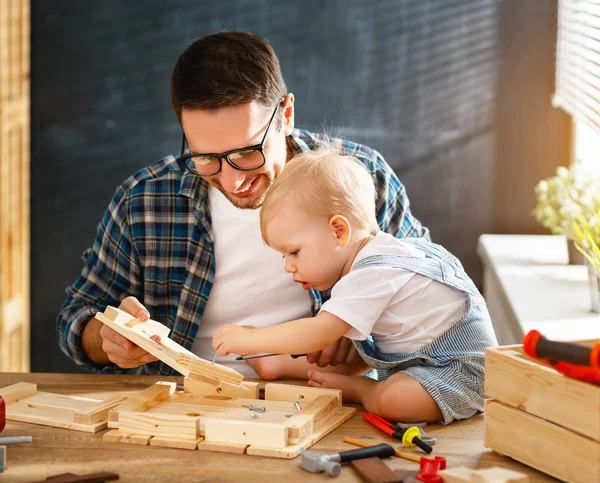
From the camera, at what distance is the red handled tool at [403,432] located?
112 cm

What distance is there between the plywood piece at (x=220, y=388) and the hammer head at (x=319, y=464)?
309 mm

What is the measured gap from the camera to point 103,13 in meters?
2.91

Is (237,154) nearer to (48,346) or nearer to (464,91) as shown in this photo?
(464,91)

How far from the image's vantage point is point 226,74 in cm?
163

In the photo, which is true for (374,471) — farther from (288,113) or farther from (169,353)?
(288,113)

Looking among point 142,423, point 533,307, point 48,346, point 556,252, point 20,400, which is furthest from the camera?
point 48,346

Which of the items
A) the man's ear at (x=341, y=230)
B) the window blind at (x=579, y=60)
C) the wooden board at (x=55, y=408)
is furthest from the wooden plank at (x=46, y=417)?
the window blind at (x=579, y=60)

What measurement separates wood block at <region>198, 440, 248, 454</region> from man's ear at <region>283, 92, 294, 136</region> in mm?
869

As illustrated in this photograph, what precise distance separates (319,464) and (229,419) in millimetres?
208

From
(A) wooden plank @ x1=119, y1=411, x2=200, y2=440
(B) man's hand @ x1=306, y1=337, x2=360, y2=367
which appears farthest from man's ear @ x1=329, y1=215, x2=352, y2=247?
(A) wooden plank @ x1=119, y1=411, x2=200, y2=440

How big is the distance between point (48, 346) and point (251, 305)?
1520 mm

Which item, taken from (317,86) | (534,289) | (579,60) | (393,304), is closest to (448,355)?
(393,304)

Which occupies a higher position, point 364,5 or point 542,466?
point 364,5

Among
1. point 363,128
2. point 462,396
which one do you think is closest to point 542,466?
point 462,396
